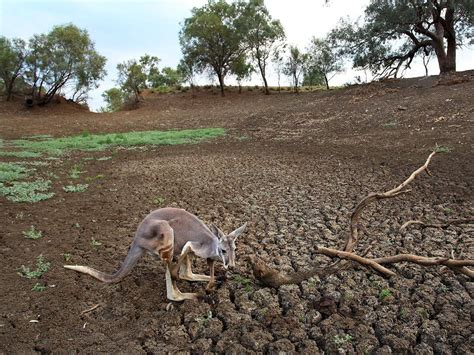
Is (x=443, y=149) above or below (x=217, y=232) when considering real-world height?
above

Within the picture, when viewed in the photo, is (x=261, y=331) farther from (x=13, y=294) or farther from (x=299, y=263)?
(x=13, y=294)

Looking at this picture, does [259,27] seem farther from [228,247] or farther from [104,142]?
[228,247]

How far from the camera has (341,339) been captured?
362 centimetres

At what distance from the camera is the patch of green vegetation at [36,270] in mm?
4893

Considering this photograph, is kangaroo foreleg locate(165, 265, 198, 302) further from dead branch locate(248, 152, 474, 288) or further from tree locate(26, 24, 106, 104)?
tree locate(26, 24, 106, 104)

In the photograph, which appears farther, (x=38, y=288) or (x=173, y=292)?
(x=38, y=288)

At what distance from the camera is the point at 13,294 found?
4.49m

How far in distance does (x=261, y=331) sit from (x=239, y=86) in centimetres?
3336

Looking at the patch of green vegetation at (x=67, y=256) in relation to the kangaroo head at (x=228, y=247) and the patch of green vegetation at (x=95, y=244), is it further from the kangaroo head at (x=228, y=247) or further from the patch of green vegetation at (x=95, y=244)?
the kangaroo head at (x=228, y=247)

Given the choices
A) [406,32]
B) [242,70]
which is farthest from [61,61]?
[406,32]

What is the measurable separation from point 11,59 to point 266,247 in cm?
3109

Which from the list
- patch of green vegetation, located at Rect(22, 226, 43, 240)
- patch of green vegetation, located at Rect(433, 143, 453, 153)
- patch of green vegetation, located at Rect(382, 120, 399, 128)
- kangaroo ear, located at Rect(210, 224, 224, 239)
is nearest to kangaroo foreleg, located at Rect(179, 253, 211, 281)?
kangaroo ear, located at Rect(210, 224, 224, 239)

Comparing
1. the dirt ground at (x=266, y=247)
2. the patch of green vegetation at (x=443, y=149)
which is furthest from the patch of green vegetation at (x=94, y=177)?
the patch of green vegetation at (x=443, y=149)

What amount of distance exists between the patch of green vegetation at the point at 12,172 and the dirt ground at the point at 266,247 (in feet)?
2.93
